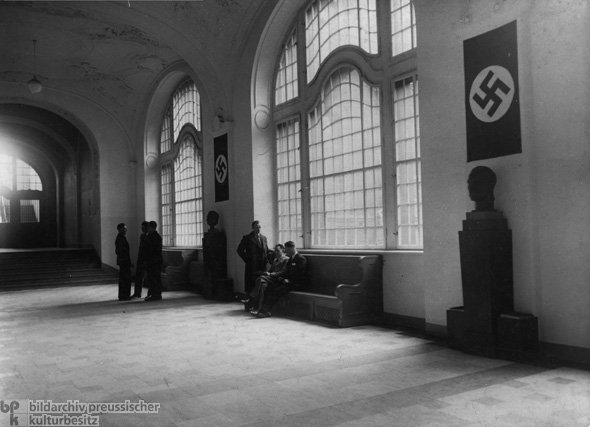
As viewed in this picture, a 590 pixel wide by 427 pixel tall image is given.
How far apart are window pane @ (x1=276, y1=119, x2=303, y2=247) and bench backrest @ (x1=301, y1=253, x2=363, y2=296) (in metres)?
1.30

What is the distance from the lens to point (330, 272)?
9.33m

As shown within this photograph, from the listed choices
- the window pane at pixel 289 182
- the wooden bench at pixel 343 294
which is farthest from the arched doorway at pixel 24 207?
the wooden bench at pixel 343 294

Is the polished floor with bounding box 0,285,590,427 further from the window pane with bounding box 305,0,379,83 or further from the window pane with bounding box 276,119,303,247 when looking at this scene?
the window pane with bounding box 305,0,379,83

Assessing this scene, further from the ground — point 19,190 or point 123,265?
point 19,190

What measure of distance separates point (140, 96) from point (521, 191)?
13.8m

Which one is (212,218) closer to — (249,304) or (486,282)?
(249,304)

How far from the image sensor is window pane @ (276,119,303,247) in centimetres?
1120

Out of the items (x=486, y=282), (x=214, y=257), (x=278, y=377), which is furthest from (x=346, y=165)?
(x=278, y=377)

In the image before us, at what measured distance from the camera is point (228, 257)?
41.7ft

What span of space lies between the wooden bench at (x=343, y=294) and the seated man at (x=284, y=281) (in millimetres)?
164

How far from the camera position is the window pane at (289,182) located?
11.2m

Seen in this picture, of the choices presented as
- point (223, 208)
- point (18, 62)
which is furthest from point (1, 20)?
point (223, 208)

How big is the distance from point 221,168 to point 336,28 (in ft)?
14.9

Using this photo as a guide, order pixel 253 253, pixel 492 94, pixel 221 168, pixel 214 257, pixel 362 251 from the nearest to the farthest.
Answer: pixel 492 94
pixel 362 251
pixel 253 253
pixel 214 257
pixel 221 168
